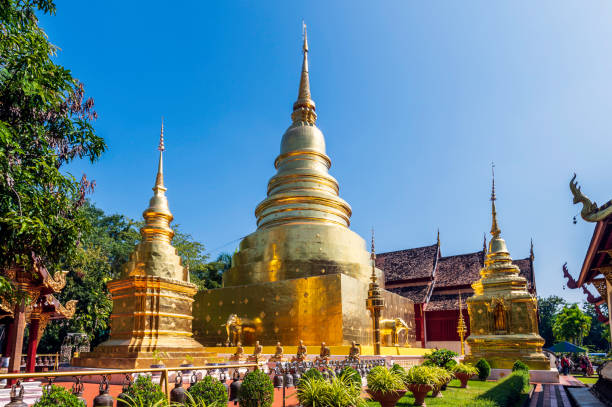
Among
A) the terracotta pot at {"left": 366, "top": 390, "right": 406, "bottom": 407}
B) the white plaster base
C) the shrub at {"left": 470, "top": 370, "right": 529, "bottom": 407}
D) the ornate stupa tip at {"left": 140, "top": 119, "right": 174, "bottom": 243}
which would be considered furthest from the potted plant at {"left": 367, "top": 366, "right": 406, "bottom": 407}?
the white plaster base

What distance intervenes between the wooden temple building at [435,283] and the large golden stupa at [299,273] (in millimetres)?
4650

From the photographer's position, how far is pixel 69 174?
8.40 m

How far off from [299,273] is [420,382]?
1064 centimetres

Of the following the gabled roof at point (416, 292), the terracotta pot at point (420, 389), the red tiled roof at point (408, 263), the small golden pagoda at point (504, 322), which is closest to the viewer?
the terracotta pot at point (420, 389)

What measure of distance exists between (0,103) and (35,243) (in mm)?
2384

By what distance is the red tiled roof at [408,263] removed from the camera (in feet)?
93.0

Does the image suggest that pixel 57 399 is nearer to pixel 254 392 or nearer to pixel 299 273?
pixel 254 392

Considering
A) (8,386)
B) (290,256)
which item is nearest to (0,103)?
(8,386)

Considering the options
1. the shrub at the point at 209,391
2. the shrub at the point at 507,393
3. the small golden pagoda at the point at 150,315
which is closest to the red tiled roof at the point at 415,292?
the shrub at the point at 507,393

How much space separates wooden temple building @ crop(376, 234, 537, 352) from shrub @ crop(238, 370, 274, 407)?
20.7 m

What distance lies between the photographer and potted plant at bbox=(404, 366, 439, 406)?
8.78 metres

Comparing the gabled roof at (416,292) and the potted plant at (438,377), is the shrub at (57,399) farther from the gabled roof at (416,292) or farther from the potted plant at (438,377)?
the gabled roof at (416,292)

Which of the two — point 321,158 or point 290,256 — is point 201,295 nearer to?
point 290,256

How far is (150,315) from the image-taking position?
12.7 metres
